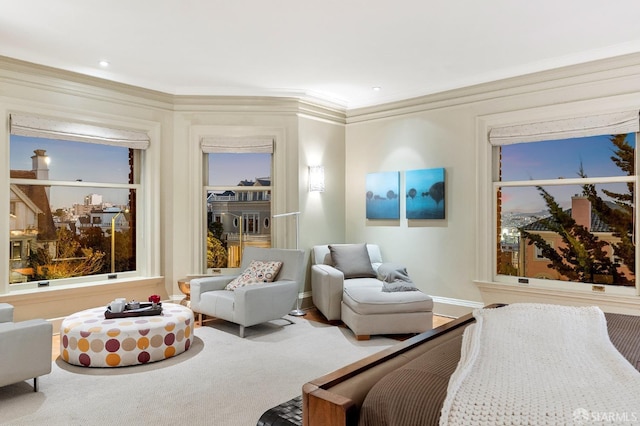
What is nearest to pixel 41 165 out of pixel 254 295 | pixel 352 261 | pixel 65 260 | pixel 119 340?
pixel 65 260

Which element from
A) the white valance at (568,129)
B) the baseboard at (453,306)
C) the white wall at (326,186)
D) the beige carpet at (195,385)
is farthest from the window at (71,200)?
the white valance at (568,129)

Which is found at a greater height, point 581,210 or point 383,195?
point 383,195

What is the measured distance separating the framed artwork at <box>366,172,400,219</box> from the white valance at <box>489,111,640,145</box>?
129 cm

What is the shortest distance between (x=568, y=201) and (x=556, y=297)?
38.7 inches

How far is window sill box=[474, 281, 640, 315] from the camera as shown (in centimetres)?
392

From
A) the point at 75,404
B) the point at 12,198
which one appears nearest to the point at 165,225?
the point at 12,198

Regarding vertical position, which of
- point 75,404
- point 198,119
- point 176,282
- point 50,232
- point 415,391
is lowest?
point 75,404

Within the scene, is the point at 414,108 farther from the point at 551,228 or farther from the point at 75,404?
the point at 75,404

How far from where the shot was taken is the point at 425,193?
16.9 feet

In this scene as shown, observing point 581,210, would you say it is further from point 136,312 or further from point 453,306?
point 136,312

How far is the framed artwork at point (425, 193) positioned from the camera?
5031mm

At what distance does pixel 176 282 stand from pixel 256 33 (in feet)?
10.1

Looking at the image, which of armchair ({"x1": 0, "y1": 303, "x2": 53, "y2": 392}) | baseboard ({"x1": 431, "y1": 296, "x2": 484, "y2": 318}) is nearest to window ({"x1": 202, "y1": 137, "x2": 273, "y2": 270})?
baseboard ({"x1": 431, "y1": 296, "x2": 484, "y2": 318})

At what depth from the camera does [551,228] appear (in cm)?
450
